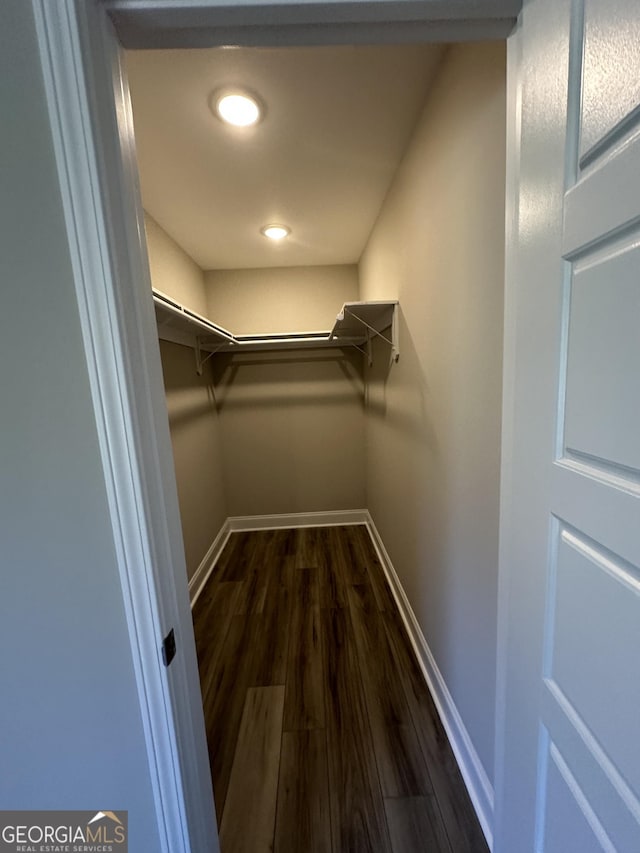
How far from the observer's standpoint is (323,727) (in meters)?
1.44

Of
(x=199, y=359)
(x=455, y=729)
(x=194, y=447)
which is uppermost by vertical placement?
(x=199, y=359)

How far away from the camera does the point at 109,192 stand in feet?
1.90

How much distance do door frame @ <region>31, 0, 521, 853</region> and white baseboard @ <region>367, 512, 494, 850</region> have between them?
3.10ft

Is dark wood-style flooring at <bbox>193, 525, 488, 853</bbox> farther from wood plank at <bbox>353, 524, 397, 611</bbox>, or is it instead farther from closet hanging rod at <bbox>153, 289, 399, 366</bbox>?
closet hanging rod at <bbox>153, 289, 399, 366</bbox>

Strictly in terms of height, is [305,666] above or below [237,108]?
below

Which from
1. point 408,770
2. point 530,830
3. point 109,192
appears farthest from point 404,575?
point 109,192

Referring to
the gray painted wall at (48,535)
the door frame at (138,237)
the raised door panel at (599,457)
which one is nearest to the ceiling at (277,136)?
the door frame at (138,237)

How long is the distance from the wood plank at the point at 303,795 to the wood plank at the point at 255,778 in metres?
0.03

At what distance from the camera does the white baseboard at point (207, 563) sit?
239cm

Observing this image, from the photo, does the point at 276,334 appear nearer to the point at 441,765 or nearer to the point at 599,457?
the point at 599,457

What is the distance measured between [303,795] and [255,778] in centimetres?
19

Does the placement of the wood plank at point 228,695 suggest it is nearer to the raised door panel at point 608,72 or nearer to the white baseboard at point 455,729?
the white baseboard at point 455,729

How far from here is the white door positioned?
0.45 meters

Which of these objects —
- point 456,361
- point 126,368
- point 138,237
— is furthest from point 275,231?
point 126,368
